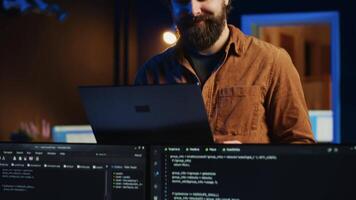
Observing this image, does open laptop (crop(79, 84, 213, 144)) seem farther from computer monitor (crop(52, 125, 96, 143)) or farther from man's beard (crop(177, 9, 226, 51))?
computer monitor (crop(52, 125, 96, 143))

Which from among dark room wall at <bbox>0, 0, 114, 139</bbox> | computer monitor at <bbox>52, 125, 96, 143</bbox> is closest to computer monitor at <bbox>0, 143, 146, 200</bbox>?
computer monitor at <bbox>52, 125, 96, 143</bbox>

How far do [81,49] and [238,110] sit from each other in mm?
2698

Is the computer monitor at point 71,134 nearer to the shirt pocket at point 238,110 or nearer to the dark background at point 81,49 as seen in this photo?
→ the dark background at point 81,49

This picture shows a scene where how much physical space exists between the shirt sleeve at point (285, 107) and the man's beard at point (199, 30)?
228mm

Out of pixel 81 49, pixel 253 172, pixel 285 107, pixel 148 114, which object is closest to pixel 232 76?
pixel 285 107

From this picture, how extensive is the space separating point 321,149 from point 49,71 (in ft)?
10.3

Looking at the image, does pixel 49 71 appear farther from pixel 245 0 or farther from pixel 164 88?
pixel 164 88

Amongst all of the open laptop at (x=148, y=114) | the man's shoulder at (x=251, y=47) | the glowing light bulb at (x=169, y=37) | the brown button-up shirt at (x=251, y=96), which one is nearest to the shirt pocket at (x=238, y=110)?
the brown button-up shirt at (x=251, y=96)

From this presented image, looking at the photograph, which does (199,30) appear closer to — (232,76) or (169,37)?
(232,76)

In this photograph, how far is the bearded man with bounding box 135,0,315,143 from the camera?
190 cm

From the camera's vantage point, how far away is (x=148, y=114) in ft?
4.48

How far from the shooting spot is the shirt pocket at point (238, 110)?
75.1 inches

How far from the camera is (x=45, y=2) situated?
4.08 meters

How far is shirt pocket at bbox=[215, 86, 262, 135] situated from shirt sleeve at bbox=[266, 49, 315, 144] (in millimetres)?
45
